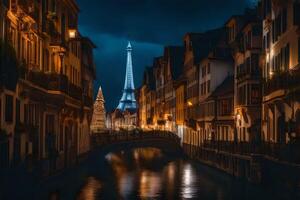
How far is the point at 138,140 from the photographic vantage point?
340 feet

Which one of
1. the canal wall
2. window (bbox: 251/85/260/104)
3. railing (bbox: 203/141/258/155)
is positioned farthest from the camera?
window (bbox: 251/85/260/104)

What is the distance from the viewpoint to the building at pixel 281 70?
127 ft

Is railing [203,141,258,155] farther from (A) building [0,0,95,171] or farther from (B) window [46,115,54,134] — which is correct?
(B) window [46,115,54,134]

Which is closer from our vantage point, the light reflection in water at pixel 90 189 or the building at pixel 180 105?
the light reflection in water at pixel 90 189

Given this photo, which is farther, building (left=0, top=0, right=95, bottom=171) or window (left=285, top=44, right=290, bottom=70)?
window (left=285, top=44, right=290, bottom=70)

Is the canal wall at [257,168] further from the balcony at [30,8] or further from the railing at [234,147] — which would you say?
the balcony at [30,8]

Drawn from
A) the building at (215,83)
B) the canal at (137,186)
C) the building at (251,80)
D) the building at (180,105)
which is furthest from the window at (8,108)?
the building at (180,105)

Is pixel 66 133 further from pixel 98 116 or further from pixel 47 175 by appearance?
pixel 98 116

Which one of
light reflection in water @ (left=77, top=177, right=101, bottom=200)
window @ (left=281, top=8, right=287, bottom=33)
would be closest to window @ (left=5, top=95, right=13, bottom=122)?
light reflection in water @ (left=77, top=177, right=101, bottom=200)

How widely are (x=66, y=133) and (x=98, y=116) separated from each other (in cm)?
7356

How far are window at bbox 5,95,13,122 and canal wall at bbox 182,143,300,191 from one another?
1638 cm

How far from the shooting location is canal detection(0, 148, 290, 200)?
39312 millimetres

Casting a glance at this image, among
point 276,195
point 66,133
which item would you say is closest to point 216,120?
point 66,133

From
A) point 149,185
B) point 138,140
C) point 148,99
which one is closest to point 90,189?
point 149,185
